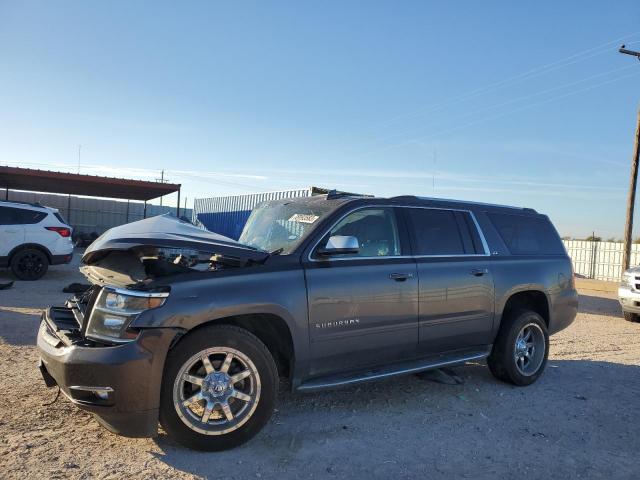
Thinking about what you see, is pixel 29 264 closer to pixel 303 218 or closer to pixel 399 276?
pixel 303 218

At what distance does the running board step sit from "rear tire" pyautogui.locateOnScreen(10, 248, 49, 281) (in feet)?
36.8

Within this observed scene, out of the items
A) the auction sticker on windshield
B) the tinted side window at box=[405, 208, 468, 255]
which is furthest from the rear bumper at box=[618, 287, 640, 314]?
the auction sticker on windshield

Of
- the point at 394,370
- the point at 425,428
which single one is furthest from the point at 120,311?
the point at 425,428

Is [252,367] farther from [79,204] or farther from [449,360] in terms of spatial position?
[79,204]

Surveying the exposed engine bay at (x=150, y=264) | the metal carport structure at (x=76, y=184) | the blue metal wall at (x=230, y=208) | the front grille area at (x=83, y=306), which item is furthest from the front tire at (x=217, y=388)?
the metal carport structure at (x=76, y=184)

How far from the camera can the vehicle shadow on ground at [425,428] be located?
3764mm

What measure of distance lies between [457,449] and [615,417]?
1900 millimetres

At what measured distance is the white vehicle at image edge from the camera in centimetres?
1137

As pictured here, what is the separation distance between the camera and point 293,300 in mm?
4113

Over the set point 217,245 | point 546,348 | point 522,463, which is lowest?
point 522,463

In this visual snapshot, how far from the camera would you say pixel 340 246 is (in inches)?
167

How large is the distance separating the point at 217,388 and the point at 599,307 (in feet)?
44.5

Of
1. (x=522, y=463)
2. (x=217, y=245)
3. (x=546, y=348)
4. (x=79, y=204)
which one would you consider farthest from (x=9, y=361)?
(x=79, y=204)

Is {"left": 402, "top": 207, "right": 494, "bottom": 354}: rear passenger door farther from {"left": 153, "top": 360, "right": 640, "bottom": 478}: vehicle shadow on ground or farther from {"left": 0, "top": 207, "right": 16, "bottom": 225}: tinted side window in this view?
{"left": 0, "top": 207, "right": 16, "bottom": 225}: tinted side window
